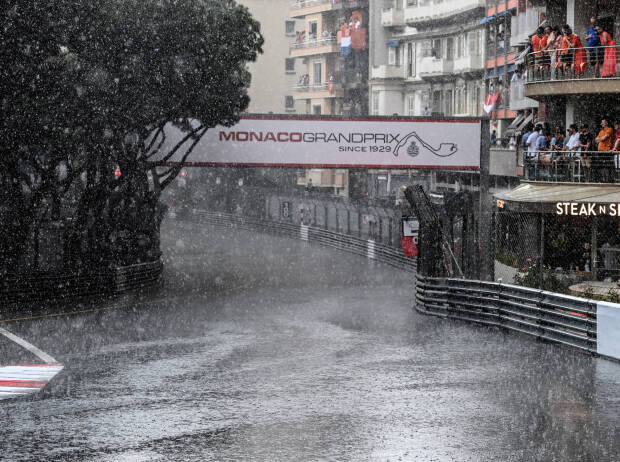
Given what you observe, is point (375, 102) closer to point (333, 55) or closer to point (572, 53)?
point (333, 55)

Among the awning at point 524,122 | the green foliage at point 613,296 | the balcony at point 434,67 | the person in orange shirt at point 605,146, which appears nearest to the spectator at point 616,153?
the person in orange shirt at point 605,146

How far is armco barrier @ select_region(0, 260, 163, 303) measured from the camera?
31.8m

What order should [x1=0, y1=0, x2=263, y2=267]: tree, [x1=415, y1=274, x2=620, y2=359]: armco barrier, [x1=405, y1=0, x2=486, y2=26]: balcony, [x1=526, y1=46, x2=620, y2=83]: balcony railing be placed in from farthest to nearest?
[x1=405, y1=0, x2=486, y2=26]: balcony
[x1=526, y1=46, x2=620, y2=83]: balcony railing
[x1=0, y1=0, x2=263, y2=267]: tree
[x1=415, y1=274, x2=620, y2=359]: armco barrier

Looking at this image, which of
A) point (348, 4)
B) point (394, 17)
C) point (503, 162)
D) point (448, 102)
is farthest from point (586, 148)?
point (348, 4)

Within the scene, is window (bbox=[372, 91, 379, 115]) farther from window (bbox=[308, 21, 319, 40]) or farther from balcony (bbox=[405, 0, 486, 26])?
window (bbox=[308, 21, 319, 40])

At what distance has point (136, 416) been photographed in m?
15.8

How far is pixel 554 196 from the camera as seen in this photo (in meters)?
30.9

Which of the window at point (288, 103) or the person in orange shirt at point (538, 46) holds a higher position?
the window at point (288, 103)

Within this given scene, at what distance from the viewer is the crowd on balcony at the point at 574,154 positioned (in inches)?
1223

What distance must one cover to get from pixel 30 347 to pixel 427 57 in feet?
174

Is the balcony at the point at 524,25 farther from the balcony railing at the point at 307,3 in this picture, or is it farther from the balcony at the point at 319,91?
the balcony railing at the point at 307,3

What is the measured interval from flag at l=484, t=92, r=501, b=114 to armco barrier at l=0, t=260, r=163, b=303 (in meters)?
27.7

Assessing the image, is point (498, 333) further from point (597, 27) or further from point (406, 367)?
point (597, 27)

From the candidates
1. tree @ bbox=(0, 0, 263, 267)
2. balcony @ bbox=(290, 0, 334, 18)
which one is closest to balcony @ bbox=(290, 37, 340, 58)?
balcony @ bbox=(290, 0, 334, 18)
